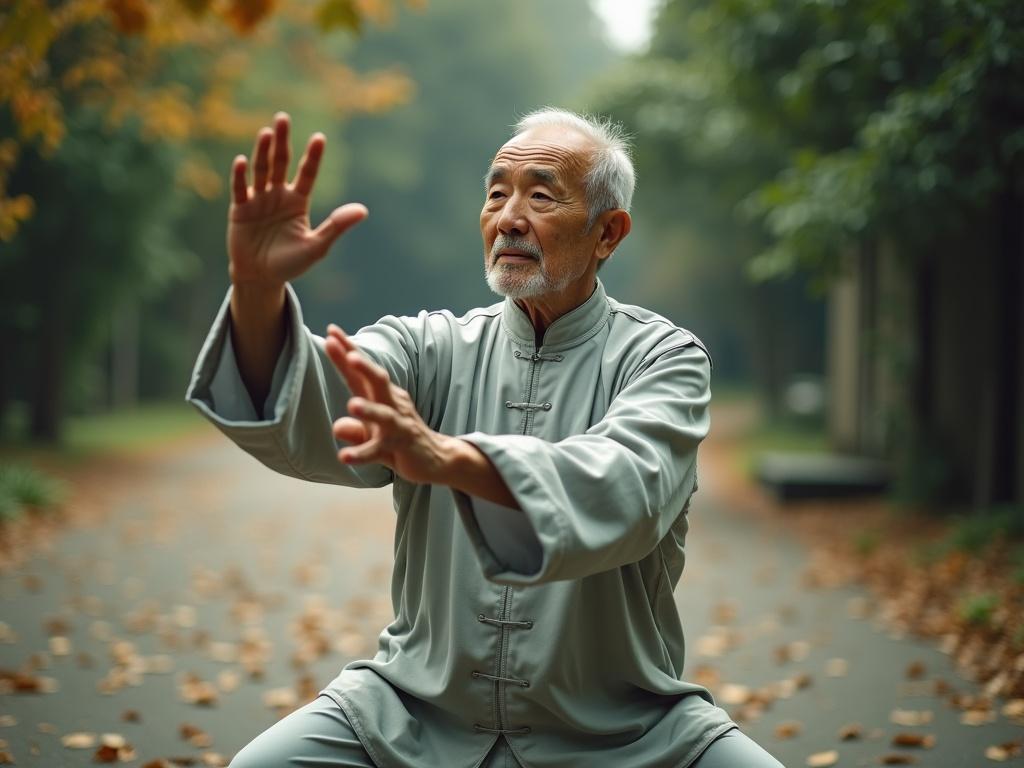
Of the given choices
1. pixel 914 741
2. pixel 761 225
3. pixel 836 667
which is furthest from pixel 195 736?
pixel 761 225

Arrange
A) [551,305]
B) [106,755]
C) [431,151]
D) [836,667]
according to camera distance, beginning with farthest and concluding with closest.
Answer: [431,151]
[836,667]
[106,755]
[551,305]

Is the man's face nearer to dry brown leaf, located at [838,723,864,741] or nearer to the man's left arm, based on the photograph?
the man's left arm

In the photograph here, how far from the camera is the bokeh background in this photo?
730 cm

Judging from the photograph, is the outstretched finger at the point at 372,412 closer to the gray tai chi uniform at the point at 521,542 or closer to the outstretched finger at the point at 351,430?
the outstretched finger at the point at 351,430

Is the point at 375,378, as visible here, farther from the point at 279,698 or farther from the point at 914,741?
the point at 279,698

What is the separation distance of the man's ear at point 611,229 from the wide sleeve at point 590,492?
65 centimetres

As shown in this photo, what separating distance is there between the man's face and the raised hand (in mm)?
587

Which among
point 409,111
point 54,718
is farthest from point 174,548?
point 409,111

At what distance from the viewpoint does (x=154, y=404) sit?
97.2 feet

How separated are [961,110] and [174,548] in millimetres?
7516

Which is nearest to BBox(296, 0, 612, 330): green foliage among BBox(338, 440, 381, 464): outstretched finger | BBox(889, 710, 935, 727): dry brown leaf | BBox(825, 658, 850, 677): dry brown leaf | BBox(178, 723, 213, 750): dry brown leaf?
BBox(825, 658, 850, 677): dry brown leaf

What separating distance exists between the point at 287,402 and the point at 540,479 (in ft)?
2.05

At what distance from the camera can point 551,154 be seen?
3.02 metres

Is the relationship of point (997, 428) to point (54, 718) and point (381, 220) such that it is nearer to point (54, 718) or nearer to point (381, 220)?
point (54, 718)
